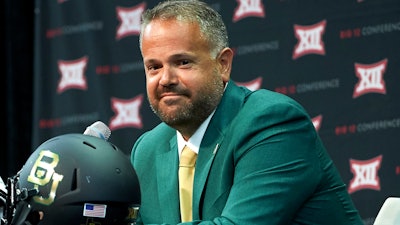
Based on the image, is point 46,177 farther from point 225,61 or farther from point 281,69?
point 281,69

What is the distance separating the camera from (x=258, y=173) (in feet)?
8.94

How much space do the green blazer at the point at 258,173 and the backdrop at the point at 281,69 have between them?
2075 millimetres

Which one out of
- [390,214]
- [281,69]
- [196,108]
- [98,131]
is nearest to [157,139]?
[196,108]

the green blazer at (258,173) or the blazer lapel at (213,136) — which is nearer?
the green blazer at (258,173)

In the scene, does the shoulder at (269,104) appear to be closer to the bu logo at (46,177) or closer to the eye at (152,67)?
the eye at (152,67)

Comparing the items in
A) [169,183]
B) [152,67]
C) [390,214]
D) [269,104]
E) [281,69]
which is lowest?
[390,214]

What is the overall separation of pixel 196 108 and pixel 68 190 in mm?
660

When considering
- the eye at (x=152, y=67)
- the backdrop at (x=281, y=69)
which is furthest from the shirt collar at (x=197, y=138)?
the backdrop at (x=281, y=69)

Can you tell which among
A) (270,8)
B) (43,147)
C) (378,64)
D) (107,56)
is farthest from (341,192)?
(107,56)

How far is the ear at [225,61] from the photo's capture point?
2.95 meters

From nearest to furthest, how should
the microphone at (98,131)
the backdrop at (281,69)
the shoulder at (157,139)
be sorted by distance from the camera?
the microphone at (98,131), the shoulder at (157,139), the backdrop at (281,69)

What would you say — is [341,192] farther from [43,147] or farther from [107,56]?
[107,56]

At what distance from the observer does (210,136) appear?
9.52 feet

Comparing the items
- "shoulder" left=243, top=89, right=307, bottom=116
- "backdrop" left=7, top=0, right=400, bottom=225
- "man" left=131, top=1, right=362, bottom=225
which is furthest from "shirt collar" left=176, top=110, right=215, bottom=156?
"backdrop" left=7, top=0, right=400, bottom=225
